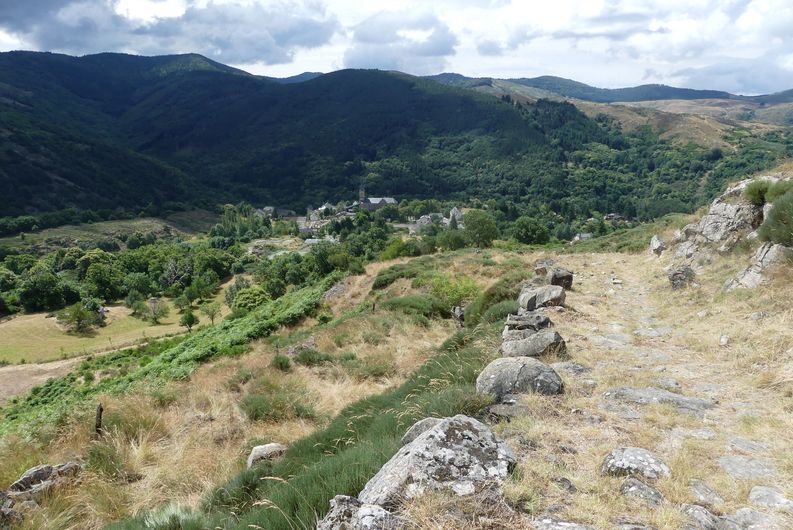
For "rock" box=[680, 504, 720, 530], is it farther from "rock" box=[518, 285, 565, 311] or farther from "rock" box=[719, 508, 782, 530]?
"rock" box=[518, 285, 565, 311]

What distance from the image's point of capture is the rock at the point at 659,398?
5414 mm

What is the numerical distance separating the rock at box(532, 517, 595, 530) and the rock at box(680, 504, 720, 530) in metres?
0.80

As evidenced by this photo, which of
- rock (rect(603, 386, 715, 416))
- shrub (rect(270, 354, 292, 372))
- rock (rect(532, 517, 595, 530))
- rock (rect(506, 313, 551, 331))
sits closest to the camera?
rock (rect(532, 517, 595, 530))

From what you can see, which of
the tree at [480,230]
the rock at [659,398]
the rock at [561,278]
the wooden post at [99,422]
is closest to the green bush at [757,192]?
the rock at [561,278]

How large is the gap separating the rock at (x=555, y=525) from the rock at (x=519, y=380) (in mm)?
2321

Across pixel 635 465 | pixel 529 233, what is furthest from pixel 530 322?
pixel 529 233

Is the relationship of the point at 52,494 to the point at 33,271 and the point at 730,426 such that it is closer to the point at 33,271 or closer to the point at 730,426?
the point at 730,426

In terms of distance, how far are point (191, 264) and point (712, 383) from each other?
3709 inches

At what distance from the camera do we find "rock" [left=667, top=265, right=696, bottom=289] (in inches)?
480

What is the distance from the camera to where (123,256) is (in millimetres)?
93812

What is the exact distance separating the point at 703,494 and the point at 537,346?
12.8 feet

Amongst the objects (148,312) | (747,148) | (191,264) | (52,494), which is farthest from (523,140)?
(52,494)

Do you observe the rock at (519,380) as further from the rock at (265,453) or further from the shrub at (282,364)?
the shrub at (282,364)

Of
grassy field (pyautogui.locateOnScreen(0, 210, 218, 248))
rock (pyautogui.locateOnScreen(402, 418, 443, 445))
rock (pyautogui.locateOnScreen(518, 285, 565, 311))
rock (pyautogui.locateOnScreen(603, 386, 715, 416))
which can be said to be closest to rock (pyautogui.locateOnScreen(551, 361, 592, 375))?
rock (pyautogui.locateOnScreen(603, 386, 715, 416))
